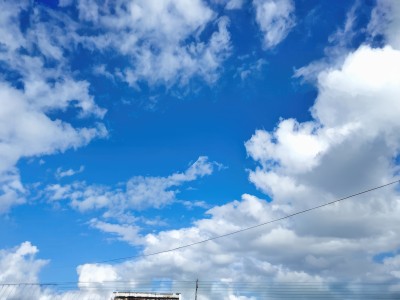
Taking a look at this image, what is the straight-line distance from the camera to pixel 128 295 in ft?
251

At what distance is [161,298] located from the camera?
76250mm

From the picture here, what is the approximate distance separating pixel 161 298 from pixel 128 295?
416cm

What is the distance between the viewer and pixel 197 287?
86750mm

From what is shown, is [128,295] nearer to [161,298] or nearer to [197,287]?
[161,298]

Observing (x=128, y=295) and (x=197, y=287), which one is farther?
(x=197, y=287)

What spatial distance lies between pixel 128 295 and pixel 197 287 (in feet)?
43.9

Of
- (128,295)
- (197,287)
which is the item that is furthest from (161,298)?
(197,287)

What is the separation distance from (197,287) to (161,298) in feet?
37.5

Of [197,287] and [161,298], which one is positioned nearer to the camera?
[161,298]
